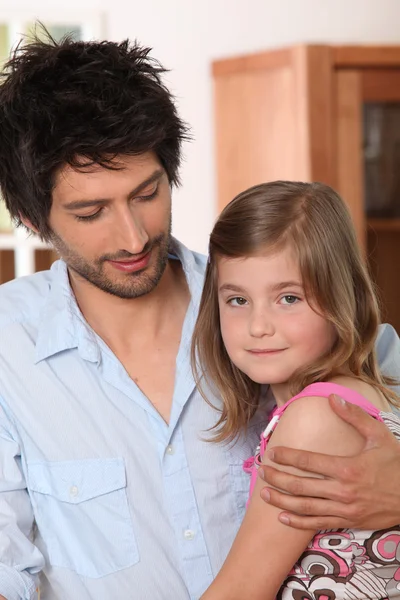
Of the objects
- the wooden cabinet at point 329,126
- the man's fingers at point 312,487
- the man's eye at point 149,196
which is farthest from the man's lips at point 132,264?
the wooden cabinet at point 329,126

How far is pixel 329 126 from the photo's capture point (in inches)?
145

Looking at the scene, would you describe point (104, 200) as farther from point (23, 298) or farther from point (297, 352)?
point (297, 352)

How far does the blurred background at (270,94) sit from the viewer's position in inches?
145

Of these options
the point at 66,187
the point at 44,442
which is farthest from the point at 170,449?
the point at 66,187

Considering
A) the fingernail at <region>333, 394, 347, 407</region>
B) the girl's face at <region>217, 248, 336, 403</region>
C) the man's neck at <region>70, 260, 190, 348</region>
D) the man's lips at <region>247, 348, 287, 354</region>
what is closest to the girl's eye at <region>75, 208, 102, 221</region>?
the man's neck at <region>70, 260, 190, 348</region>

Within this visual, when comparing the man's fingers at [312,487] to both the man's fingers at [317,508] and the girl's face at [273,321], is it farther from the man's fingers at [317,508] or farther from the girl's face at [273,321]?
the girl's face at [273,321]

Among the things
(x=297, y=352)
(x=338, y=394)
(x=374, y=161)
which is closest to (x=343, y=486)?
(x=338, y=394)

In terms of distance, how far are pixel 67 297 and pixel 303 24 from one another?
8.18 ft

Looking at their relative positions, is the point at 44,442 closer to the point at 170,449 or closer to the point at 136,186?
the point at 170,449

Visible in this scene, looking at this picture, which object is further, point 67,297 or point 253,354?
point 67,297

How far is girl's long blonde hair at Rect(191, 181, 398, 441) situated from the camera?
5.54 feet

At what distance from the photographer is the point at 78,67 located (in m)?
1.99

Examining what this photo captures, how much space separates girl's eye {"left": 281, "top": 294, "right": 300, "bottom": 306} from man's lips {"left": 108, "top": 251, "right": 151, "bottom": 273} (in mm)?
370

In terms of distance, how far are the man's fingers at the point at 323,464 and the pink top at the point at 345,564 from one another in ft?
0.33
